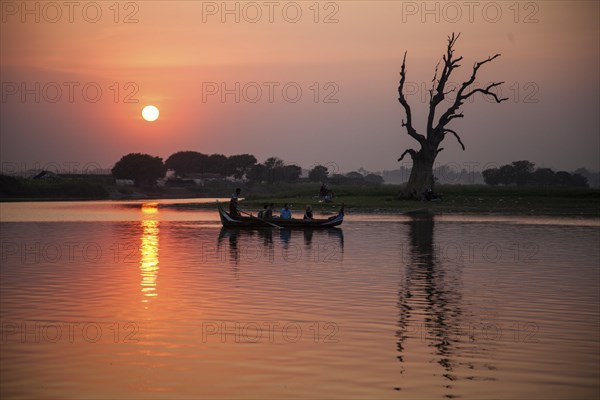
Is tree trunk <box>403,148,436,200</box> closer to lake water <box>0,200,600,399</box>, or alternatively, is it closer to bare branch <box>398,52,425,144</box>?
bare branch <box>398,52,425,144</box>

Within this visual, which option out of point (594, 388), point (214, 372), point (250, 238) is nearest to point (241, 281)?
point (214, 372)

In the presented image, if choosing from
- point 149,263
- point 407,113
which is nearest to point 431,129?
point 407,113

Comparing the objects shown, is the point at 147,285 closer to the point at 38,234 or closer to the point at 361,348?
the point at 361,348

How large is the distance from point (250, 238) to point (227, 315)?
2465cm

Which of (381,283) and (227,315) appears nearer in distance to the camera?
(227,315)

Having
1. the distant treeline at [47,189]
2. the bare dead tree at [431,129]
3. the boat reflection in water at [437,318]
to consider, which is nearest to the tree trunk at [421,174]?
the bare dead tree at [431,129]

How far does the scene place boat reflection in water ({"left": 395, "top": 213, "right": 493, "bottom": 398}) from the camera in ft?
46.0

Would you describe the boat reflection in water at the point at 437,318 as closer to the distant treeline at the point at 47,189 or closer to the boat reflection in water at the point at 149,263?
the boat reflection in water at the point at 149,263

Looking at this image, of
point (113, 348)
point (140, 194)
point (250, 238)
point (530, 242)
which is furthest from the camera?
point (140, 194)

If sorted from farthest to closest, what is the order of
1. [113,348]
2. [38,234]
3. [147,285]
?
[38,234] < [147,285] < [113,348]

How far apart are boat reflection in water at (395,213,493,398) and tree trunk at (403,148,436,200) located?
→ 153 feet

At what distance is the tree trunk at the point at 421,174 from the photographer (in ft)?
257

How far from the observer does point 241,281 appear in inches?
975

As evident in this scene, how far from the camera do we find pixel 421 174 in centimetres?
7838
